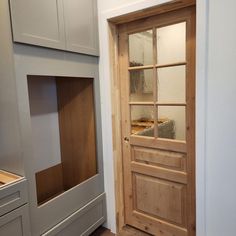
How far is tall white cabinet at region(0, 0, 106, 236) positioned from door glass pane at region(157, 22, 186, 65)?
1.97ft

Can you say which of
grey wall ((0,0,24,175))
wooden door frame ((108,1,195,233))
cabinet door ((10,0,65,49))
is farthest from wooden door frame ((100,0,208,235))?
grey wall ((0,0,24,175))

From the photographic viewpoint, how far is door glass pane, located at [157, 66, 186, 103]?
1.77m

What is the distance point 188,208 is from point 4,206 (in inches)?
57.4

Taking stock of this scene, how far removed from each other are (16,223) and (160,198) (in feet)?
4.05

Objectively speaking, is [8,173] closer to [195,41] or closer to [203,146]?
[203,146]

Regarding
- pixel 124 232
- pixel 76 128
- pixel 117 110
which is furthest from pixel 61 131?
pixel 124 232

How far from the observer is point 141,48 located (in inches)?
76.5

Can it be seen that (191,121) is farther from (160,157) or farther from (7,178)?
(7,178)

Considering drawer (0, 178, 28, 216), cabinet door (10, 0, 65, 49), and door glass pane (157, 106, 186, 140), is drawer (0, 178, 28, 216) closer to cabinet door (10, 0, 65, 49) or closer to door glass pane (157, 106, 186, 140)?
cabinet door (10, 0, 65, 49)

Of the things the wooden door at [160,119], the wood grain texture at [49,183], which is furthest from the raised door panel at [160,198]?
the wood grain texture at [49,183]

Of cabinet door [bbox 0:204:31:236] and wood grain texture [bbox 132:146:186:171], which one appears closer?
cabinet door [bbox 0:204:31:236]

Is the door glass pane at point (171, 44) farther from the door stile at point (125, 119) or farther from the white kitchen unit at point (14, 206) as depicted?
the white kitchen unit at point (14, 206)

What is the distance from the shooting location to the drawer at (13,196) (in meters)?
1.35

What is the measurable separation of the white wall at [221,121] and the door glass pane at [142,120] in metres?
0.55
